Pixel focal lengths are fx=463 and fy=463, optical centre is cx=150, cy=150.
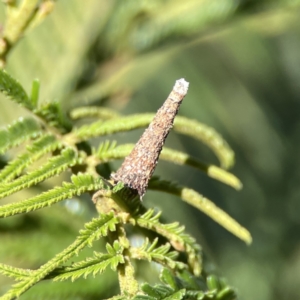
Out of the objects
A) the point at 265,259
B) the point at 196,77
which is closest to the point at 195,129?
the point at 196,77

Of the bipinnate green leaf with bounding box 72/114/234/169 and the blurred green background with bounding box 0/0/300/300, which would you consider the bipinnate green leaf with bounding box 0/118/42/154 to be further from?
the blurred green background with bounding box 0/0/300/300

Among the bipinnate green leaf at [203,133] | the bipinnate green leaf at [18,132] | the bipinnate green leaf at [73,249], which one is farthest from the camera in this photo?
the bipinnate green leaf at [203,133]

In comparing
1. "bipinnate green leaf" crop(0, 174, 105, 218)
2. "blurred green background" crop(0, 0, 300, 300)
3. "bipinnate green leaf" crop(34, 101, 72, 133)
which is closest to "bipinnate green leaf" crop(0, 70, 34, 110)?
"bipinnate green leaf" crop(34, 101, 72, 133)

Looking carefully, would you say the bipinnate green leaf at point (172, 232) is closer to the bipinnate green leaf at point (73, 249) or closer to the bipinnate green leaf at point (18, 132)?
the bipinnate green leaf at point (73, 249)

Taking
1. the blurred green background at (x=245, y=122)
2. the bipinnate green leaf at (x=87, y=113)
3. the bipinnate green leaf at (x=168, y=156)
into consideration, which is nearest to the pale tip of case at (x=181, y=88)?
the bipinnate green leaf at (x=168, y=156)

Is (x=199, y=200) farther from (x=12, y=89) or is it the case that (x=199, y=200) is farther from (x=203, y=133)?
(x=12, y=89)

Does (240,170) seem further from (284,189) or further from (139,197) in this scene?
(139,197)
